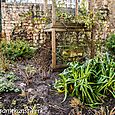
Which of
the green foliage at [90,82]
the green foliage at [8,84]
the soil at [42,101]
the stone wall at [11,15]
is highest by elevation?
the stone wall at [11,15]

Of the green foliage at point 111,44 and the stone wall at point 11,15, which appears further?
the stone wall at point 11,15

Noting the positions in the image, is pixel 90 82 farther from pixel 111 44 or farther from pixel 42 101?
pixel 111 44

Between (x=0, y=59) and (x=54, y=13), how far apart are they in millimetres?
1515

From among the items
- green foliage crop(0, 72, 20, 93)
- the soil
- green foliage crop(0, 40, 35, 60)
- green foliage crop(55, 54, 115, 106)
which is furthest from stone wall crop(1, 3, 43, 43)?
green foliage crop(55, 54, 115, 106)

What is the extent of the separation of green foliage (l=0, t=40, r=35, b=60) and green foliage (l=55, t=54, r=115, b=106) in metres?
2.79

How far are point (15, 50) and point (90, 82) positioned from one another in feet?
11.0

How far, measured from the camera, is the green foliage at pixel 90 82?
9.59 ft

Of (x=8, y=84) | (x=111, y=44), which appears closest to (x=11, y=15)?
(x=111, y=44)

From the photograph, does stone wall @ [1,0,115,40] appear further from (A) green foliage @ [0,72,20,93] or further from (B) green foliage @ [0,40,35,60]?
(A) green foliage @ [0,72,20,93]

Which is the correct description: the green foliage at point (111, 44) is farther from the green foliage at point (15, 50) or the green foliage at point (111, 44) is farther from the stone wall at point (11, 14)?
the green foliage at point (15, 50)

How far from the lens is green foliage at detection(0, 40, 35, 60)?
19.1ft

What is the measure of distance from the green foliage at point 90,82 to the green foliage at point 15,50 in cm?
279

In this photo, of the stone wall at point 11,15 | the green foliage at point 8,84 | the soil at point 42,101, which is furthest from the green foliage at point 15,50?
the soil at point 42,101

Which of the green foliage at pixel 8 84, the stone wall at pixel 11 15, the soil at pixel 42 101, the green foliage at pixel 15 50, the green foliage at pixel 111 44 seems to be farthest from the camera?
the stone wall at pixel 11 15
